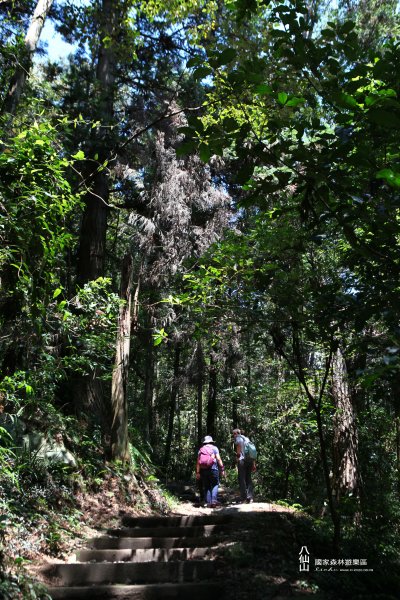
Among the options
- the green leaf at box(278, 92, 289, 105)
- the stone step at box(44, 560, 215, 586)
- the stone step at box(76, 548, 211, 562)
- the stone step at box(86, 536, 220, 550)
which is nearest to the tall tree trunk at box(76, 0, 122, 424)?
the stone step at box(86, 536, 220, 550)

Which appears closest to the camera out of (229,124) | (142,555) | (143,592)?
(229,124)

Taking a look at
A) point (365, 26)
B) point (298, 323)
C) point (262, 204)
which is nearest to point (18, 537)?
point (298, 323)

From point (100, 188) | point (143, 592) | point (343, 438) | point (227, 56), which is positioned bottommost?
point (143, 592)

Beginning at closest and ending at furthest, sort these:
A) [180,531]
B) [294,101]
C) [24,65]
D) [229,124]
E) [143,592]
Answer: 1. [294,101]
2. [229,124]
3. [143,592]
4. [24,65]
5. [180,531]

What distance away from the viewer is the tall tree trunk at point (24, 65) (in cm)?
576

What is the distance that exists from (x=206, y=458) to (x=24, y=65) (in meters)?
8.26

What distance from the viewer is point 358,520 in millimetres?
7785

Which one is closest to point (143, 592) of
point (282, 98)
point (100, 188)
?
point (282, 98)

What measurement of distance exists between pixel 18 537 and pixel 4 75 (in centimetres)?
600

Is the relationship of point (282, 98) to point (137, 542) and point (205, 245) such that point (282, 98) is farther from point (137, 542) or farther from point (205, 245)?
point (205, 245)

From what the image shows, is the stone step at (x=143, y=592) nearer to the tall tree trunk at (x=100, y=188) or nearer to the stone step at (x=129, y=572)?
the stone step at (x=129, y=572)

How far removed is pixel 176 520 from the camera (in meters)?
7.17

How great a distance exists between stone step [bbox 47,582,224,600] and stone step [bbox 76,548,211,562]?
0.98 metres

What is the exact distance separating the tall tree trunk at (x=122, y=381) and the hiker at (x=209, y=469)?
1936mm
